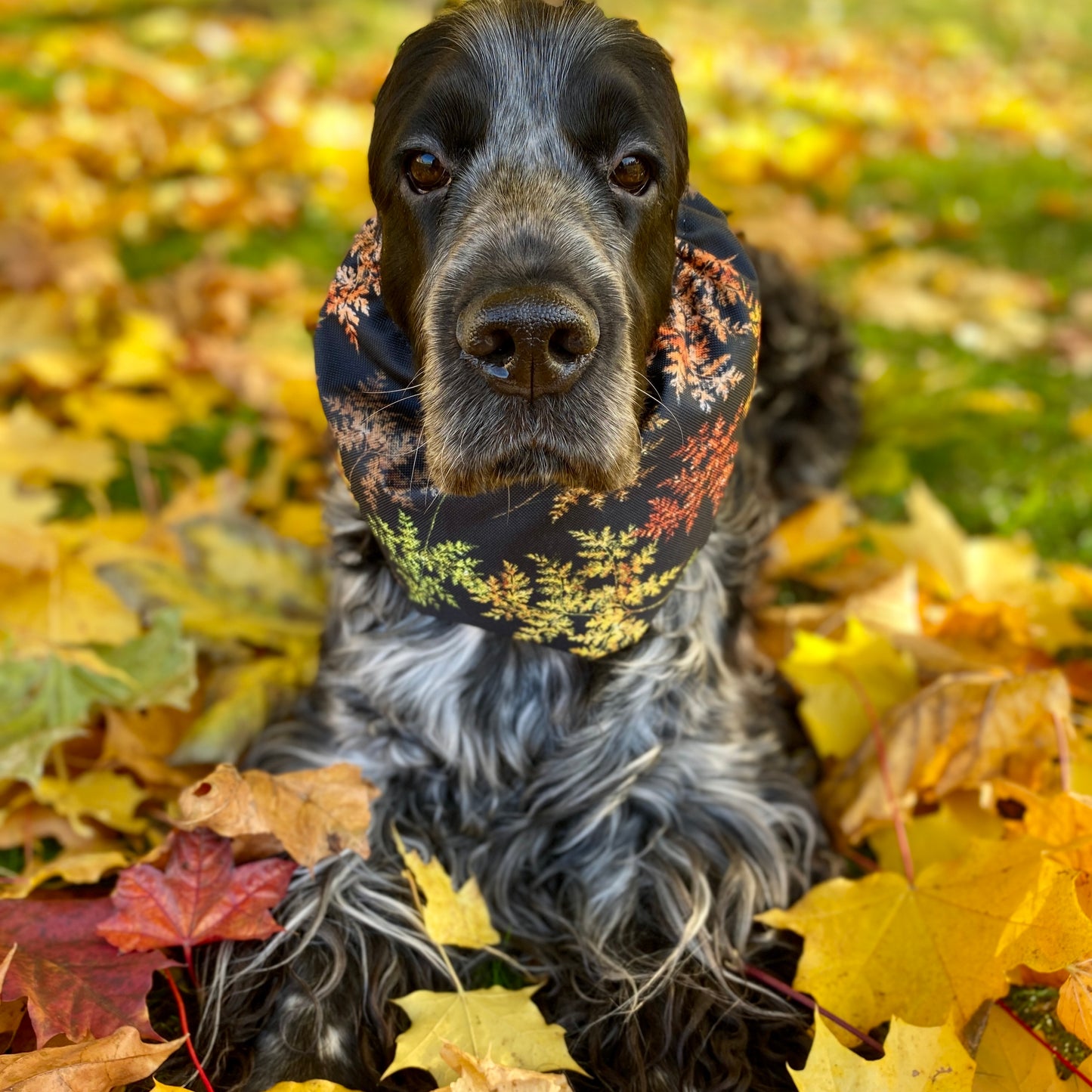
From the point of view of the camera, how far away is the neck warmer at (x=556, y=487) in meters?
2.62

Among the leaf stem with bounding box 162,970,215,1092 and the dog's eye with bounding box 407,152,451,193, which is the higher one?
the dog's eye with bounding box 407,152,451,193

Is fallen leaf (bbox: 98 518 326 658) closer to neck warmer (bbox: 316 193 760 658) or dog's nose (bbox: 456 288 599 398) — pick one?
neck warmer (bbox: 316 193 760 658)

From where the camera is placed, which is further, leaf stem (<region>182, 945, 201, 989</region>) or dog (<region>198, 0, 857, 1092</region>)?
leaf stem (<region>182, 945, 201, 989</region>)

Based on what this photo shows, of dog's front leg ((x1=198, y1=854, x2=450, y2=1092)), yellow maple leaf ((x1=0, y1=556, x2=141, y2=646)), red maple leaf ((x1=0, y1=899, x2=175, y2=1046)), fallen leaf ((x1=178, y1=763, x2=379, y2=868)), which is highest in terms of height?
yellow maple leaf ((x1=0, y1=556, x2=141, y2=646))

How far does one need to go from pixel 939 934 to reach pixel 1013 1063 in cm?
29

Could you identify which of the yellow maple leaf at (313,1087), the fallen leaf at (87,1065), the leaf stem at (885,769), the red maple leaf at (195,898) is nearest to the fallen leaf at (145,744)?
the red maple leaf at (195,898)

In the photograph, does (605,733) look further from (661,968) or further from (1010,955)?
(1010,955)

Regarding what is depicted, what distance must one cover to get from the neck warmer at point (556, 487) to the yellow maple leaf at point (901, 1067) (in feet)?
3.61

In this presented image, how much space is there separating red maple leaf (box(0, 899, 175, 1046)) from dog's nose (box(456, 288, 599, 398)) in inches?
60.5

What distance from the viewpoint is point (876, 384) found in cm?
542

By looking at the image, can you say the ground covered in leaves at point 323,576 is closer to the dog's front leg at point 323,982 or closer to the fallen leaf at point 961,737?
the fallen leaf at point 961,737

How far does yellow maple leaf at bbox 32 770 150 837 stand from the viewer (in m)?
2.97

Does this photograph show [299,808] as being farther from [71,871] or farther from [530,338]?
[530,338]

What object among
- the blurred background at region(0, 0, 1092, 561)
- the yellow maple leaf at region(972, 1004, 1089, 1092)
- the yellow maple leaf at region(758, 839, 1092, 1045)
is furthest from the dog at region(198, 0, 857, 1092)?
the blurred background at region(0, 0, 1092, 561)
